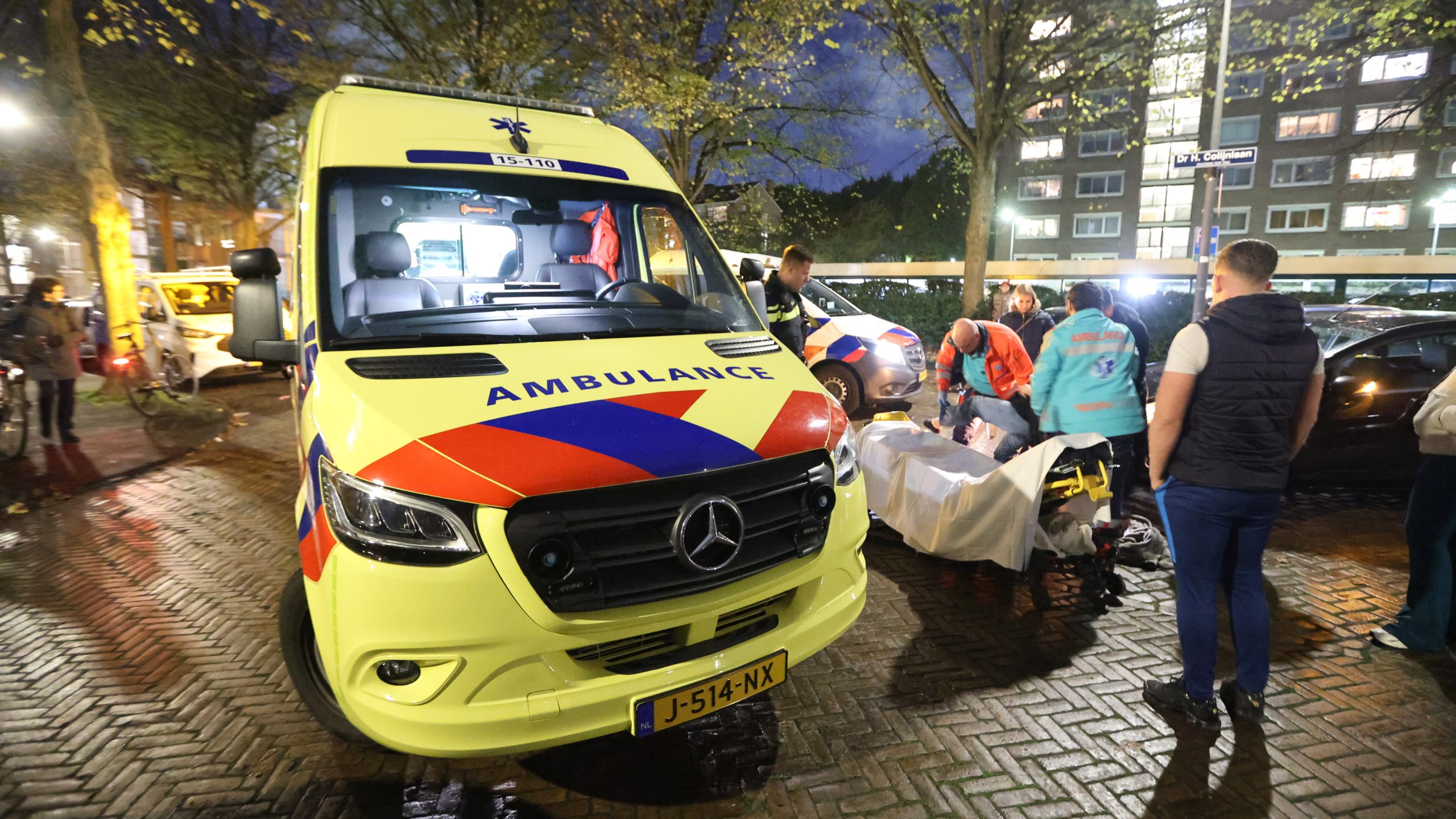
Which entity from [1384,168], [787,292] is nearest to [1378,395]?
[787,292]

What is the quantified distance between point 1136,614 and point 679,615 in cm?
309

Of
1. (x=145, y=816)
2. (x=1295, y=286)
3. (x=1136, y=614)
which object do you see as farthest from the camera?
(x=1295, y=286)

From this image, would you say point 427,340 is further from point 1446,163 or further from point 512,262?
point 1446,163

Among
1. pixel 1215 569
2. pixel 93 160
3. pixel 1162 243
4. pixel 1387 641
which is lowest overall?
pixel 1387 641

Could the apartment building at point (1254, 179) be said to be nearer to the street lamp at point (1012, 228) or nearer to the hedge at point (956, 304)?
the street lamp at point (1012, 228)

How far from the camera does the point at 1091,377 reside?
4609 millimetres

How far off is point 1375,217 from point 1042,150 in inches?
728

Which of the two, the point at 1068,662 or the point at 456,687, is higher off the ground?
the point at 456,687

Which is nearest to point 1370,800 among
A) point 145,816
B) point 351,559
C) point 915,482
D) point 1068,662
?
point 1068,662

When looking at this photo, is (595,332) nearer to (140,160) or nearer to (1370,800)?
(1370,800)

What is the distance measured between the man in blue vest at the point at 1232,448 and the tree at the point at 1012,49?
44.4 ft

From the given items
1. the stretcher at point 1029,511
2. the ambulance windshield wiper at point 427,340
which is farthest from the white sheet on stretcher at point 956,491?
the ambulance windshield wiper at point 427,340

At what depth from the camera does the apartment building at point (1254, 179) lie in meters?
39.3

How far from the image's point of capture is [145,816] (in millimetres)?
2705
